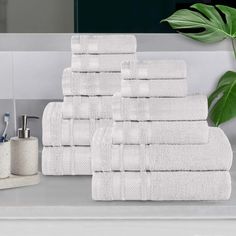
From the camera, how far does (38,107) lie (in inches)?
75.9

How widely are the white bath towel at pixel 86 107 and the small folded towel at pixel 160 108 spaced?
221 mm

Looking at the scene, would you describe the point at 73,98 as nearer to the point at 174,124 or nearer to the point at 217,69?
the point at 174,124

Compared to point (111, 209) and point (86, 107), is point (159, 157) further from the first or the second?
point (86, 107)

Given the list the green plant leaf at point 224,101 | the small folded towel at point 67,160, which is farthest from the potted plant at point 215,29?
the small folded towel at point 67,160

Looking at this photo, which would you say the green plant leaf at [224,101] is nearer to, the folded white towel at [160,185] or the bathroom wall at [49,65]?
the bathroom wall at [49,65]

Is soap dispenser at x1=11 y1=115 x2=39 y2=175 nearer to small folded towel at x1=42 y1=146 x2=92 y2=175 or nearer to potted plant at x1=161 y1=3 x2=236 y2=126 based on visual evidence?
small folded towel at x1=42 y1=146 x2=92 y2=175

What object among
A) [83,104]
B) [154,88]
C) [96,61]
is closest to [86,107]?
[83,104]

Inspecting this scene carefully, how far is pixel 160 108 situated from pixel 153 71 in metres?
0.08

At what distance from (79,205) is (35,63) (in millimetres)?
678

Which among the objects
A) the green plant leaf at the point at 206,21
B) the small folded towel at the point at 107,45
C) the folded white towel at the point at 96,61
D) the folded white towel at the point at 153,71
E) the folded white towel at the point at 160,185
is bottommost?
the folded white towel at the point at 160,185

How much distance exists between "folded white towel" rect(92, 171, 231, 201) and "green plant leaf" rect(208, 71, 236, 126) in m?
0.47

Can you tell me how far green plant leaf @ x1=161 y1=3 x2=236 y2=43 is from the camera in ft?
6.01

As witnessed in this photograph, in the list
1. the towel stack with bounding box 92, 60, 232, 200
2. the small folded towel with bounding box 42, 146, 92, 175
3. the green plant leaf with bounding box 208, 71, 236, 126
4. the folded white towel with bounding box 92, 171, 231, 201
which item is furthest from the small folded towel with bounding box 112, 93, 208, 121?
the green plant leaf with bounding box 208, 71, 236, 126

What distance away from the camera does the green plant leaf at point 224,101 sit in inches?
72.4
